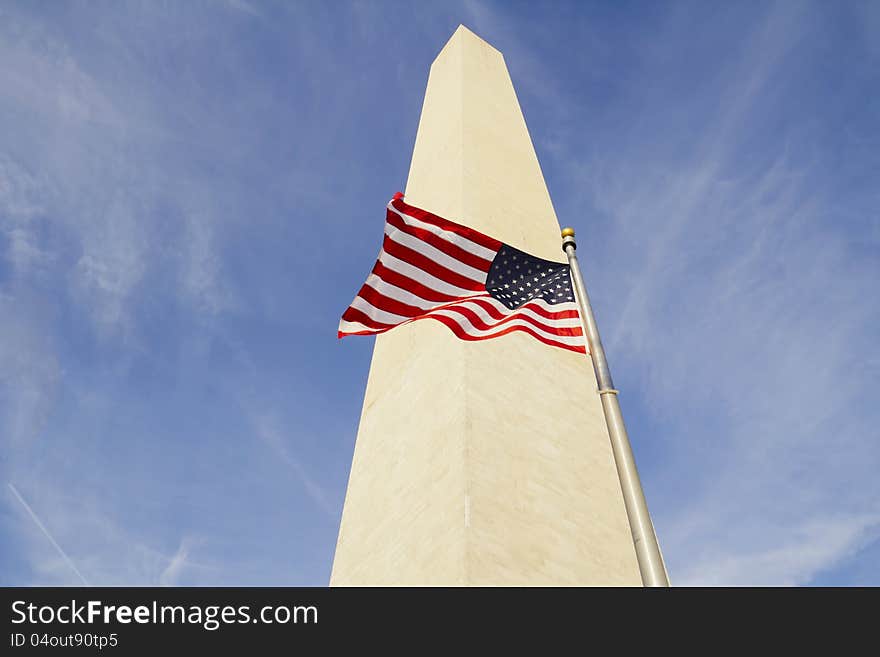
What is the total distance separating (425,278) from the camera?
30.6 feet

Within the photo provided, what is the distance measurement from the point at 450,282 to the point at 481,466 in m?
3.34

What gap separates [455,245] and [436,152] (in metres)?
13.6

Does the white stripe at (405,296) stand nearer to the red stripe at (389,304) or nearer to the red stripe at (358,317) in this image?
the red stripe at (389,304)

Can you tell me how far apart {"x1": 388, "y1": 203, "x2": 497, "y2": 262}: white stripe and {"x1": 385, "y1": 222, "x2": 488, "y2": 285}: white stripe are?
187 mm

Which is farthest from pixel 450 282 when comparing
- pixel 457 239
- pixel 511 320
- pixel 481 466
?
pixel 481 466

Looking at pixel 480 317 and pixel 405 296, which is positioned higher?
pixel 405 296

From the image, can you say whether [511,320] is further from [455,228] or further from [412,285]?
[455,228]

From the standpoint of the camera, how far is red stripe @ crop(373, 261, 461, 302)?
9289 millimetres

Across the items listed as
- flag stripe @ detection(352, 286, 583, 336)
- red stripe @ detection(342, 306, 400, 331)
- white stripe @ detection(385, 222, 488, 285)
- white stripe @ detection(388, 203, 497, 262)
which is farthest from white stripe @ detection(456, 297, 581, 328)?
red stripe @ detection(342, 306, 400, 331)

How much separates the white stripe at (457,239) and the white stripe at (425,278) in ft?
1.75

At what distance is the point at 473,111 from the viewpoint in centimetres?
2333

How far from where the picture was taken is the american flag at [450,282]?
8.80 meters
